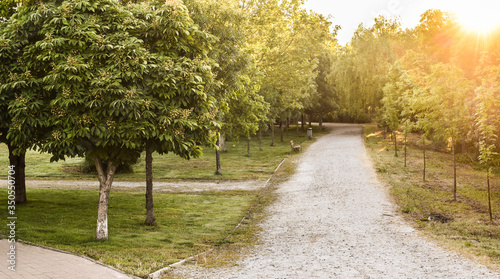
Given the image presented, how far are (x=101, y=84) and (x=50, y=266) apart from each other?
3.95 meters

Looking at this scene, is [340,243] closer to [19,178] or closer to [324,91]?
[19,178]

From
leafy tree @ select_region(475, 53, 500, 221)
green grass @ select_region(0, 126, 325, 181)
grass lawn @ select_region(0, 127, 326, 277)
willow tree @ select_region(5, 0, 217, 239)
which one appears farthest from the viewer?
green grass @ select_region(0, 126, 325, 181)

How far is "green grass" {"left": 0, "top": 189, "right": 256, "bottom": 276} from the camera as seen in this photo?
31.6 ft

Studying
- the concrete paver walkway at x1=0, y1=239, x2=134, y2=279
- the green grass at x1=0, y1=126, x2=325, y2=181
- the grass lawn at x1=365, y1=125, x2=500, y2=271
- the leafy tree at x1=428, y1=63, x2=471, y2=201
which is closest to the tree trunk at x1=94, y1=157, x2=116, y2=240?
the concrete paver walkway at x1=0, y1=239, x2=134, y2=279

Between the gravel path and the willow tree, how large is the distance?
3.53 meters

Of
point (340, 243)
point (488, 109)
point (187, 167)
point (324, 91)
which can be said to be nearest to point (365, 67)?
point (324, 91)

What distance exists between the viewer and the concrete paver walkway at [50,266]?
759 centimetres

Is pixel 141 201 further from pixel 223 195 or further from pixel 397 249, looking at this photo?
pixel 397 249

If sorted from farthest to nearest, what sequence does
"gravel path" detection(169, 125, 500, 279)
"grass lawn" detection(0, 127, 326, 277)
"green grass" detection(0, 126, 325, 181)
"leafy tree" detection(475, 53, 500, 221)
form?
1. "green grass" detection(0, 126, 325, 181)
2. "leafy tree" detection(475, 53, 500, 221)
3. "grass lawn" detection(0, 127, 326, 277)
4. "gravel path" detection(169, 125, 500, 279)

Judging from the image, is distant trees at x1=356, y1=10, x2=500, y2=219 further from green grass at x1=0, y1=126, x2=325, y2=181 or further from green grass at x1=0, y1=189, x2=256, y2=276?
green grass at x1=0, y1=126, x2=325, y2=181

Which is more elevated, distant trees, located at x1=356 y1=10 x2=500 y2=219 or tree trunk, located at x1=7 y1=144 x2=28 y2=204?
distant trees, located at x1=356 y1=10 x2=500 y2=219

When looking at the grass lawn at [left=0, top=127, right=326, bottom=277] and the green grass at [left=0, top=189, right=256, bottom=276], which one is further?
the grass lawn at [left=0, top=127, right=326, bottom=277]

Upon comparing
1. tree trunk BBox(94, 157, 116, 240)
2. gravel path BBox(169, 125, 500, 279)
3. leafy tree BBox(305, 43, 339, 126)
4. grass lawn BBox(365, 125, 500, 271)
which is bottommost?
gravel path BBox(169, 125, 500, 279)

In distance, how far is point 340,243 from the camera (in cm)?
1111
